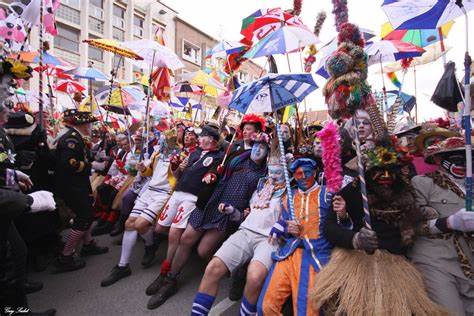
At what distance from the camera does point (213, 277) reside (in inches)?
Answer: 103

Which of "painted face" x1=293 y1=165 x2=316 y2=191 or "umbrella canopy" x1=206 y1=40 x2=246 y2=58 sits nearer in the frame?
"painted face" x1=293 y1=165 x2=316 y2=191

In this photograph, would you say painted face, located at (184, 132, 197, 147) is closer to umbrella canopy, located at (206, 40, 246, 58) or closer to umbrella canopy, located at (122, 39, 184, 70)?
umbrella canopy, located at (122, 39, 184, 70)

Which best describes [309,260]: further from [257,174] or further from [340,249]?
[257,174]

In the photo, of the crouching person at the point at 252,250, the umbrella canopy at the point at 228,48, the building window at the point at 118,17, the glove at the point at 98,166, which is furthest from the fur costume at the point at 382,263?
the building window at the point at 118,17

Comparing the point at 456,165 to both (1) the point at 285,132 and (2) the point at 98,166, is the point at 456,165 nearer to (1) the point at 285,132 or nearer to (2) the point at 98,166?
(1) the point at 285,132

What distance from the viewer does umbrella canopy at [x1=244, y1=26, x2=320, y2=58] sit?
3314 mm

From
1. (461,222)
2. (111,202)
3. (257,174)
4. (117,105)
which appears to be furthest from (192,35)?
(461,222)

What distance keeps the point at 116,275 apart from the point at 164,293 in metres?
0.75

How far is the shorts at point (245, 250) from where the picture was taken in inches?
103

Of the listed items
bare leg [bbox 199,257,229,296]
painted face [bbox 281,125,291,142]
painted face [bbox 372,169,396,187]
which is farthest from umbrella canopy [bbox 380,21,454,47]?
bare leg [bbox 199,257,229,296]

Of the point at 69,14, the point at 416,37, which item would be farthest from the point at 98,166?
the point at 69,14

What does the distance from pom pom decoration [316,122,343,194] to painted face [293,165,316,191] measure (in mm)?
257

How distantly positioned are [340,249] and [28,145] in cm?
349

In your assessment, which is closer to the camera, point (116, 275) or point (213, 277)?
point (213, 277)
